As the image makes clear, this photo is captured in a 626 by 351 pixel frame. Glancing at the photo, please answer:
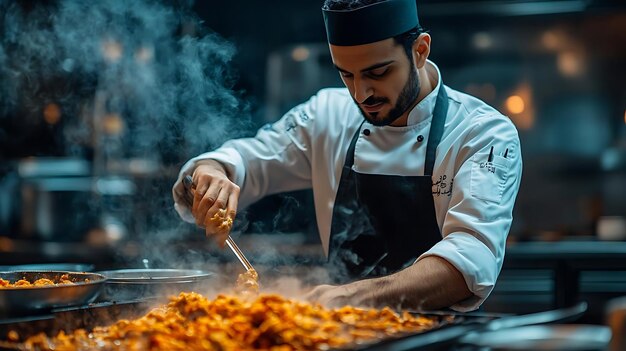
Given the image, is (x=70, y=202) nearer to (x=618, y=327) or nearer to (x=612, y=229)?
(x=612, y=229)

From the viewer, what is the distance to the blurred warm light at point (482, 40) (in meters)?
6.13

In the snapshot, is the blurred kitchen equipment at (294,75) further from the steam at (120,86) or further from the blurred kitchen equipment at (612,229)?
the blurred kitchen equipment at (612,229)

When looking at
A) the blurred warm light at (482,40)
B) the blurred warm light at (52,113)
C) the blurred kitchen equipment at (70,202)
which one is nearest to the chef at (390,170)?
the blurred warm light at (482,40)

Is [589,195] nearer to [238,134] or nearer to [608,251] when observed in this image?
[608,251]

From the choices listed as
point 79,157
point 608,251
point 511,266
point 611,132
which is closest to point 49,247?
point 79,157

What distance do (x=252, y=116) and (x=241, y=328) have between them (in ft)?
A: 16.5

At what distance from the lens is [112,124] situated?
6551 millimetres

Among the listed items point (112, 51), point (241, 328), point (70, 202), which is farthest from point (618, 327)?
point (70, 202)

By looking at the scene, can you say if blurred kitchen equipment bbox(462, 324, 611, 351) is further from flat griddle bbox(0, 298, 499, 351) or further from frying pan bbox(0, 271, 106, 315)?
frying pan bbox(0, 271, 106, 315)

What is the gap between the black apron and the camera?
2.67 metres

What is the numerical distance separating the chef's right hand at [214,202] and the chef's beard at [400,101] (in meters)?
0.53

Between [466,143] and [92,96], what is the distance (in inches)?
188

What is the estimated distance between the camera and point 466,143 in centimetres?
257

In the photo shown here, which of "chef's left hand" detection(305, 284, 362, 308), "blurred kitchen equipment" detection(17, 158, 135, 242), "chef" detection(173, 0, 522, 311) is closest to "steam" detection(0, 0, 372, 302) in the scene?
"blurred kitchen equipment" detection(17, 158, 135, 242)
